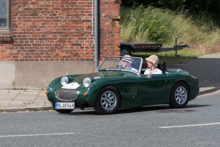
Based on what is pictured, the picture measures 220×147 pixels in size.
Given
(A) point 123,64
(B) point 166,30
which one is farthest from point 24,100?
(B) point 166,30

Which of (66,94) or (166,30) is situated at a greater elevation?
(166,30)

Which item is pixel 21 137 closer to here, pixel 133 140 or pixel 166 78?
pixel 133 140

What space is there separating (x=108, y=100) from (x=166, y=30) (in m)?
24.0

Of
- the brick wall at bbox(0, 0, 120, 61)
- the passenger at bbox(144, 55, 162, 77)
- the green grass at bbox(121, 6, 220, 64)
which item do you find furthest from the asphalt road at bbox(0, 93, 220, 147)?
the green grass at bbox(121, 6, 220, 64)

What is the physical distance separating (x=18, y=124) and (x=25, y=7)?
7147 mm

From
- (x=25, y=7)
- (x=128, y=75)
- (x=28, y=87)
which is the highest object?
(x=25, y=7)

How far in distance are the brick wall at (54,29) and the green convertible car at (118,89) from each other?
3.75 metres

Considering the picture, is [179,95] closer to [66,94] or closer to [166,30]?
[66,94]

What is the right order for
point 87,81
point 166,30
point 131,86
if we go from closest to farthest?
point 87,81
point 131,86
point 166,30

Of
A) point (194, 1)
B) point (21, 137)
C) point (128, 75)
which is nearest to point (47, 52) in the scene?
point (128, 75)

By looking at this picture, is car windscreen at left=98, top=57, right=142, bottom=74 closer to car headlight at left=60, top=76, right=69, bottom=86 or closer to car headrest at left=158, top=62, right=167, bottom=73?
car headrest at left=158, top=62, right=167, bottom=73

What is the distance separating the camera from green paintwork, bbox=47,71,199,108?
886 centimetres

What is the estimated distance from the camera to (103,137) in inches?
261

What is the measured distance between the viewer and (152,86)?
32.0 feet
